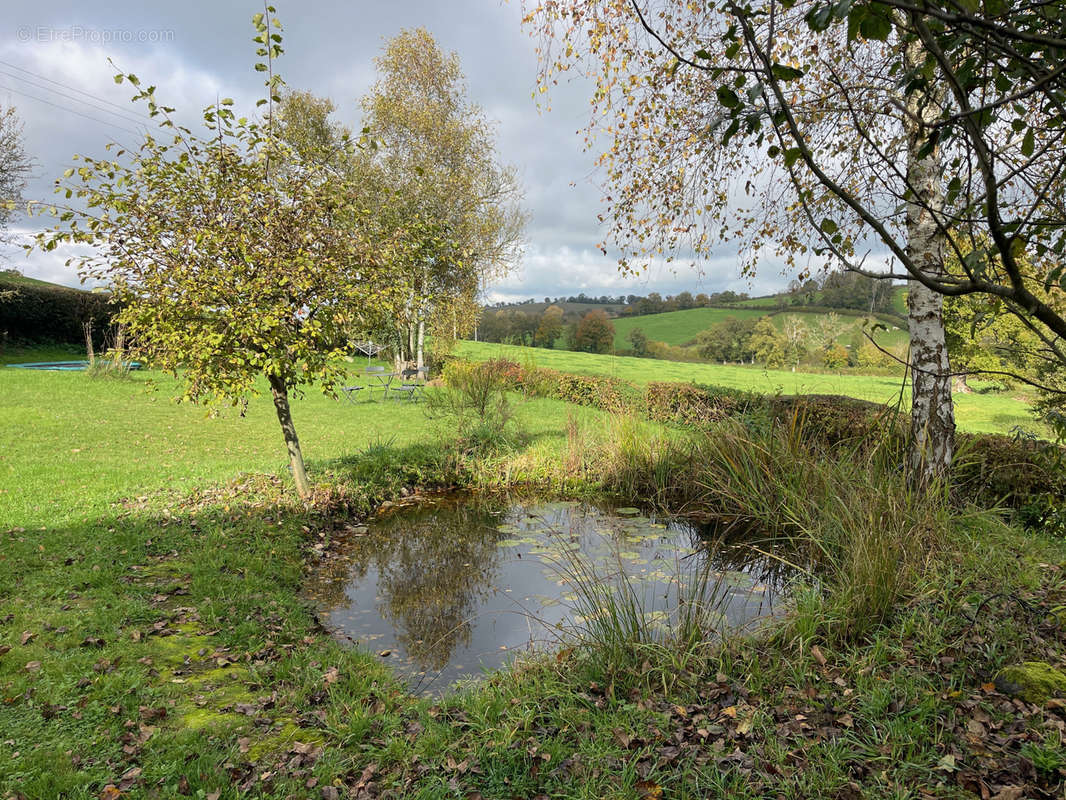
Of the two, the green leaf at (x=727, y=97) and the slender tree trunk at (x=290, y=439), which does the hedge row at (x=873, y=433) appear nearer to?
the green leaf at (x=727, y=97)

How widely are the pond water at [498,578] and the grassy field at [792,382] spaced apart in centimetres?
729

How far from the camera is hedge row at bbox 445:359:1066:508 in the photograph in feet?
19.8

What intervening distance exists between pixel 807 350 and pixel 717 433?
3163 cm

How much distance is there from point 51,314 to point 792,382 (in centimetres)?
3006

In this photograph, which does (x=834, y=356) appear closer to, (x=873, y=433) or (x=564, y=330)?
(x=873, y=433)

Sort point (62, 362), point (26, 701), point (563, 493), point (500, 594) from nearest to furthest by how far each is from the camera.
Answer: point (26, 701), point (500, 594), point (563, 493), point (62, 362)

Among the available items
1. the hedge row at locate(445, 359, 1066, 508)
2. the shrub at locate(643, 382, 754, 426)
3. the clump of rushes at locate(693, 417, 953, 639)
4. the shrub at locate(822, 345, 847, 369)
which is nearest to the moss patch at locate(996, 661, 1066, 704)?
the clump of rushes at locate(693, 417, 953, 639)

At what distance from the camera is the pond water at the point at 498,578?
440cm

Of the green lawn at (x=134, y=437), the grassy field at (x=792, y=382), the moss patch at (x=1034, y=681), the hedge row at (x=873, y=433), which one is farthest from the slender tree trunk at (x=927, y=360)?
the grassy field at (x=792, y=382)

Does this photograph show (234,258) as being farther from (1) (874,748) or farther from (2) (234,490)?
(1) (874,748)

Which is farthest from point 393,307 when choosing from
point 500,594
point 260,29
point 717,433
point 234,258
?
point 717,433

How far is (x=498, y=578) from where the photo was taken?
18.7ft

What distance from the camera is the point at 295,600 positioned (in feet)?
16.3

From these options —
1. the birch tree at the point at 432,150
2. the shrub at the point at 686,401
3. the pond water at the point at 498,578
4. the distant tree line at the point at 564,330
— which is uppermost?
the birch tree at the point at 432,150
